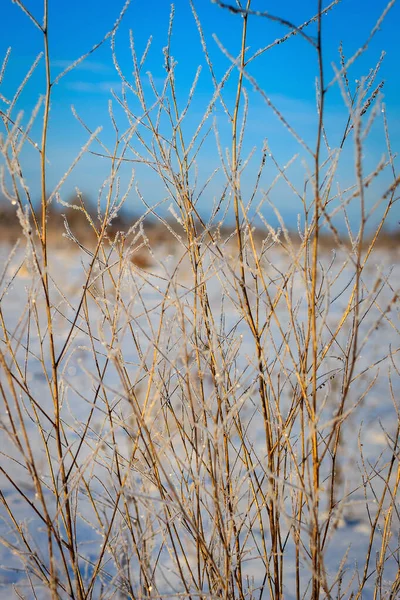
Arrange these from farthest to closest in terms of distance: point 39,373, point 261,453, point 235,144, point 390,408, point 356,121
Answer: point 39,373 < point 390,408 < point 261,453 < point 235,144 < point 356,121

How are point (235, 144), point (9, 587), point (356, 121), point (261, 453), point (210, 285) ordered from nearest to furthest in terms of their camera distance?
point (356, 121), point (235, 144), point (9, 587), point (261, 453), point (210, 285)

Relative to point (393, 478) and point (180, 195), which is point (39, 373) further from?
point (180, 195)

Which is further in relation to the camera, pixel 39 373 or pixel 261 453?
pixel 39 373

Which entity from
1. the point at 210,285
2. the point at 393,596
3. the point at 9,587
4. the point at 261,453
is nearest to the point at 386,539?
the point at 393,596

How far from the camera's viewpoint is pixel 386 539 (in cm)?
107

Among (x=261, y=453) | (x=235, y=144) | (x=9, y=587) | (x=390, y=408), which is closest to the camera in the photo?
(x=235, y=144)

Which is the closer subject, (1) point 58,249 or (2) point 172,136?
(2) point 172,136

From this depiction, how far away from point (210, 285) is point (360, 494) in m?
6.16

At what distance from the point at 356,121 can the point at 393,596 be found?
107 cm

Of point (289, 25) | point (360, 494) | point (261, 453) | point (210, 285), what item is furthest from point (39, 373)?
point (210, 285)

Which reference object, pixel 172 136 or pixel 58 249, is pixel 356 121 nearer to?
pixel 172 136

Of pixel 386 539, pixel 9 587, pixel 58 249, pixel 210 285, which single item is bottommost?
pixel 9 587

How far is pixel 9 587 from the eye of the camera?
163 cm

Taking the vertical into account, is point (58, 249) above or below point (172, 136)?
→ above
